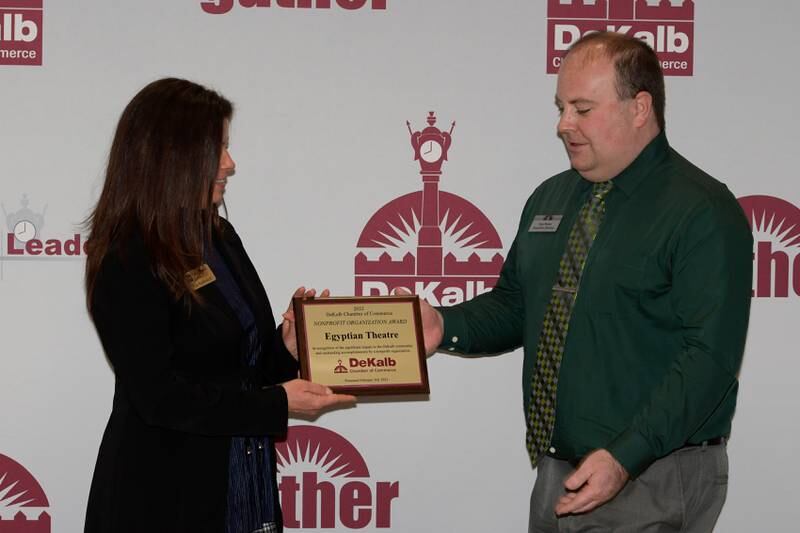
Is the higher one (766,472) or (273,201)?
(273,201)

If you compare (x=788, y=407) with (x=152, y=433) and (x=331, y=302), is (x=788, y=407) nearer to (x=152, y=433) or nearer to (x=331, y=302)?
(x=331, y=302)

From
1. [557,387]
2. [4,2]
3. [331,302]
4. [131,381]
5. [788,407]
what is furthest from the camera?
[788,407]

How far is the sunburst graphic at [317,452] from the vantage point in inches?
138

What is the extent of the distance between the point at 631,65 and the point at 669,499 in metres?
1.08

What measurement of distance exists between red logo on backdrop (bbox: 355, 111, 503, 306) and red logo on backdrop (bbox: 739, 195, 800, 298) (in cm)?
94

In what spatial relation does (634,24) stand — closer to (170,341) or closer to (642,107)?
(642,107)

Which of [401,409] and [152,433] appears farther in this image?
[401,409]

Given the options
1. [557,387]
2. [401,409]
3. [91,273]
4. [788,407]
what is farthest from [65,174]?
[788,407]

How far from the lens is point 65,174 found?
3359 millimetres

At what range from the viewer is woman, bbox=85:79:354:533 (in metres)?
2.27

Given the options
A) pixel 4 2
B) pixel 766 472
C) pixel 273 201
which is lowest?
pixel 766 472

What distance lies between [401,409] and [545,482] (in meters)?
1.02

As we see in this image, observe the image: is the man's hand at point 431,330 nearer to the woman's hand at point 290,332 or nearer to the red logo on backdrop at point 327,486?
the woman's hand at point 290,332

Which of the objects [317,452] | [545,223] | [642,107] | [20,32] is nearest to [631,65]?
[642,107]
